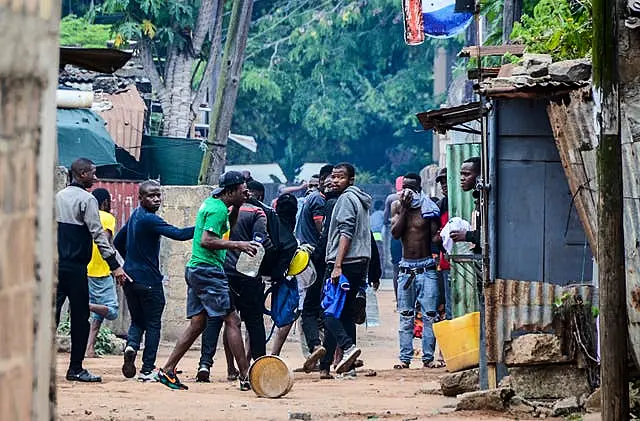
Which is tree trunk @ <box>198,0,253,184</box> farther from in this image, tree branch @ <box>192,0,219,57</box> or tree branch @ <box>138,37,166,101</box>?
tree branch @ <box>138,37,166,101</box>

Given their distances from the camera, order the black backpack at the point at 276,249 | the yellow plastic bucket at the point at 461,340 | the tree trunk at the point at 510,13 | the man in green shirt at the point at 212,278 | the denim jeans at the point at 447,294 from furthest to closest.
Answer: the denim jeans at the point at 447,294
the tree trunk at the point at 510,13
the black backpack at the point at 276,249
the man in green shirt at the point at 212,278
the yellow plastic bucket at the point at 461,340

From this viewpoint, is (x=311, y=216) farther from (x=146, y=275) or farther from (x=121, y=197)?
(x=121, y=197)

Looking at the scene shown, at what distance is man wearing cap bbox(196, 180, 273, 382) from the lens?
1200 cm

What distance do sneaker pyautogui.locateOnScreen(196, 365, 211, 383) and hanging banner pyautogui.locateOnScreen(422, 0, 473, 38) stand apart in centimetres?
479

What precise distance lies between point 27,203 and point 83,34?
27.0 meters

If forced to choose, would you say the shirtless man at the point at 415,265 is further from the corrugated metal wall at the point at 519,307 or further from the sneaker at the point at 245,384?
the corrugated metal wall at the point at 519,307

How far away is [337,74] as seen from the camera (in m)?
38.4

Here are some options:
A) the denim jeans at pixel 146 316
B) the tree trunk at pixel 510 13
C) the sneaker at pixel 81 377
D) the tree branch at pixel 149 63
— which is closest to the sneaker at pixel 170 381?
the denim jeans at pixel 146 316

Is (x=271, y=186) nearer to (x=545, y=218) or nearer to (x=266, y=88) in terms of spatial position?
(x=266, y=88)

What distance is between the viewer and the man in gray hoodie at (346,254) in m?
12.6

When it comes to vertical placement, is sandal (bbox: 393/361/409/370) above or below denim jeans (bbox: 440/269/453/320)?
below

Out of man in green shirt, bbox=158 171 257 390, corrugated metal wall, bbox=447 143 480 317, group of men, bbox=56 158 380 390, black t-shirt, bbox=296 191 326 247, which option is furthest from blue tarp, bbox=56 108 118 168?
man in green shirt, bbox=158 171 257 390

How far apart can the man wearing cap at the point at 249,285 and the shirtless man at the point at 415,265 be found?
2.13 meters

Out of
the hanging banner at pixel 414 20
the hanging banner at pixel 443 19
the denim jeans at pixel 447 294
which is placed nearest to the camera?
the denim jeans at pixel 447 294
